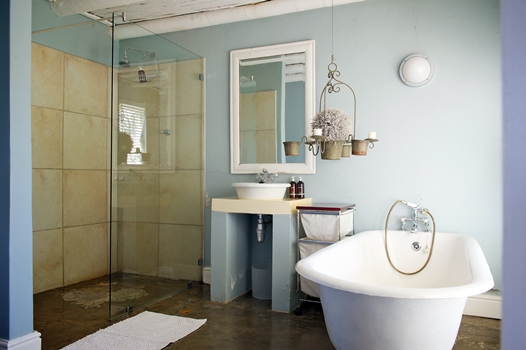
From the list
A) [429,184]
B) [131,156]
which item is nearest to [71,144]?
[131,156]

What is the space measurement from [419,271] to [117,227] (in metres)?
2.21

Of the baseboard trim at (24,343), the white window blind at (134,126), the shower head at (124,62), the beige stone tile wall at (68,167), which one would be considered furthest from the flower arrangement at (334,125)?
the beige stone tile wall at (68,167)

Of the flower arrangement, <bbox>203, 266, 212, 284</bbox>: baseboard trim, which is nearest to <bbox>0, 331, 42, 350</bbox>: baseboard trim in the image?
<bbox>203, 266, 212, 284</bbox>: baseboard trim

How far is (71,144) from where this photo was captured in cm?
392

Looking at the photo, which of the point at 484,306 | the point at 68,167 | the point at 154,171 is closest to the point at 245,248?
the point at 154,171

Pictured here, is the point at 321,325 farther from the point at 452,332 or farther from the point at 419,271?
the point at 452,332

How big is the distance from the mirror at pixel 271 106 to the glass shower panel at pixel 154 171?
15.7 inches

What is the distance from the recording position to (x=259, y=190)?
10.9 ft

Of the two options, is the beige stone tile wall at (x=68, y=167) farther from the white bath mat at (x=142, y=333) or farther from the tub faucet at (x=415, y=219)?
the tub faucet at (x=415, y=219)

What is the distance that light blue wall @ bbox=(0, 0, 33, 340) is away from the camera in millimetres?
2199

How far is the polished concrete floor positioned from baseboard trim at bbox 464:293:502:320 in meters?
0.05

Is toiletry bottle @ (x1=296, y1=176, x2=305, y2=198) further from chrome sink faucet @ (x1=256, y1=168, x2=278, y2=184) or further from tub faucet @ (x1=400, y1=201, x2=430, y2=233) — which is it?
tub faucet @ (x1=400, y1=201, x2=430, y2=233)

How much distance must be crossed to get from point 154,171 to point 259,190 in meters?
0.87

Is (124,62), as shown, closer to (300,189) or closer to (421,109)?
(300,189)
